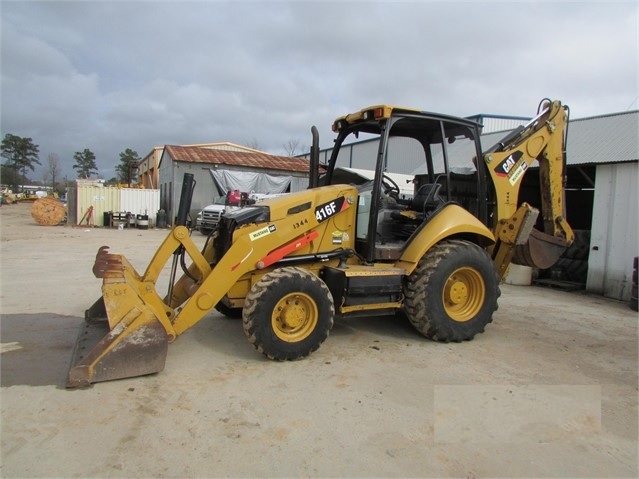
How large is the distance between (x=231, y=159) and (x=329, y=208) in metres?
22.1

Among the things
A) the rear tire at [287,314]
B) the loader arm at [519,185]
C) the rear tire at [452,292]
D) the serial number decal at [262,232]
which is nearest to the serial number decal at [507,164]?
the loader arm at [519,185]

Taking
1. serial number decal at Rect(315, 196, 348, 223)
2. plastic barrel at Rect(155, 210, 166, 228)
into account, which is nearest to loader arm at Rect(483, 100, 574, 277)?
serial number decal at Rect(315, 196, 348, 223)

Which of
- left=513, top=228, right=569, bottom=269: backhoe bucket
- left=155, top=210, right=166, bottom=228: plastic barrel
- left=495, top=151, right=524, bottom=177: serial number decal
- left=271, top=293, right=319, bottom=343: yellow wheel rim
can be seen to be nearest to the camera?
left=271, top=293, right=319, bottom=343: yellow wheel rim

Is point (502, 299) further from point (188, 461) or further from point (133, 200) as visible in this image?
point (133, 200)

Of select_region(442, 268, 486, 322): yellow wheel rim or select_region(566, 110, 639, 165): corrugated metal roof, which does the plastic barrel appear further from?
select_region(442, 268, 486, 322): yellow wheel rim

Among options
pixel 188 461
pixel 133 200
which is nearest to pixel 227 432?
pixel 188 461

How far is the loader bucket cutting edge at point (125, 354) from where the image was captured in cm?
370

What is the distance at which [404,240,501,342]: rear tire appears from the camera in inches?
198

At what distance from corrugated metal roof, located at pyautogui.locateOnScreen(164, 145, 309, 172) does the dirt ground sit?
20391mm

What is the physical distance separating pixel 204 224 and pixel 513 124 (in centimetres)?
1397

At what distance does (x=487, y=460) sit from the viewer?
2.96 m

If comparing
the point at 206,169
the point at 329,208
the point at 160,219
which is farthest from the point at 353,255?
the point at 206,169

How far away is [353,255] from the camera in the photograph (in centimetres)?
518

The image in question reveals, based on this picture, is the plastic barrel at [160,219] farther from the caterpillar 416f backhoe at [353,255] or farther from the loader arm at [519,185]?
the loader arm at [519,185]
